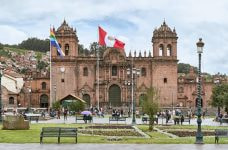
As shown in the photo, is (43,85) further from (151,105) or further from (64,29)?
(151,105)

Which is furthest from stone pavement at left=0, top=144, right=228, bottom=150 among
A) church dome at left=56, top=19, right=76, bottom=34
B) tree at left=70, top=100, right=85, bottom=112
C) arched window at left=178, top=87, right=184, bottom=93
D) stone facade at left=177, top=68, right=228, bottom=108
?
arched window at left=178, top=87, right=184, bottom=93

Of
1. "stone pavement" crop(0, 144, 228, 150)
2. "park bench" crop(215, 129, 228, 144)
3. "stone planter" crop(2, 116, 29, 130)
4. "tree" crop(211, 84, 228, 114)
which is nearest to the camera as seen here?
"stone pavement" crop(0, 144, 228, 150)

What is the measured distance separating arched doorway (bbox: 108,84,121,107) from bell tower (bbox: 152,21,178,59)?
841 centimetres

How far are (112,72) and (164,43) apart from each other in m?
10.0

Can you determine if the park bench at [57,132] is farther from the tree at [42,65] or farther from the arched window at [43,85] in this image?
the tree at [42,65]

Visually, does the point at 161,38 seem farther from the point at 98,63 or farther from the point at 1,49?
the point at 1,49

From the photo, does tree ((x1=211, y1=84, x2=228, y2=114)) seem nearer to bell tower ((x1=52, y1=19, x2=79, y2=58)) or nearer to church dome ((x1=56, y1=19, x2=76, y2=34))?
bell tower ((x1=52, y1=19, x2=79, y2=58))

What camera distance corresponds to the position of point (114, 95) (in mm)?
88812

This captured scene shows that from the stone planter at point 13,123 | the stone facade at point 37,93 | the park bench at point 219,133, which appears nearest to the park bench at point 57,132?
the park bench at point 219,133

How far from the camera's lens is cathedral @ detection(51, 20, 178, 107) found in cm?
8806

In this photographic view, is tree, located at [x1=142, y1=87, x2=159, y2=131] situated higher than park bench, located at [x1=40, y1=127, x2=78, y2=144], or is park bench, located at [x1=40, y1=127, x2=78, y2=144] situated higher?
tree, located at [x1=142, y1=87, x2=159, y2=131]

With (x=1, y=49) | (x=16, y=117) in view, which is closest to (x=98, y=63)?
(x=16, y=117)

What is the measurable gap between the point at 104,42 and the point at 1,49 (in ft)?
490

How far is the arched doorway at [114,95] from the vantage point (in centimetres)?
8875
